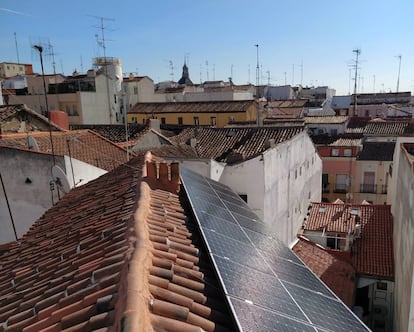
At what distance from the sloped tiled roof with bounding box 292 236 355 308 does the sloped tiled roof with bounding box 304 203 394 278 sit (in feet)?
2.71

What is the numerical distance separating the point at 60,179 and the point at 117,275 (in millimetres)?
7984

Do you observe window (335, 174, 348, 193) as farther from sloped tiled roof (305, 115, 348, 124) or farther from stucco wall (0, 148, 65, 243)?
stucco wall (0, 148, 65, 243)

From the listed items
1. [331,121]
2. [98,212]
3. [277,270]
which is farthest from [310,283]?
[331,121]

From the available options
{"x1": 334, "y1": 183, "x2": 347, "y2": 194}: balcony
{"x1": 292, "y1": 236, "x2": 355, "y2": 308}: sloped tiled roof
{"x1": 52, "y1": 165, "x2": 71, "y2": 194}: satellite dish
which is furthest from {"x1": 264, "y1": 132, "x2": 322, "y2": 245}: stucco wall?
{"x1": 334, "y1": 183, "x2": 347, "y2": 194}: balcony

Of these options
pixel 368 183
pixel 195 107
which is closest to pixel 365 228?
pixel 368 183

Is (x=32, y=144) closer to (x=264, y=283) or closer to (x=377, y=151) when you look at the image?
(x=264, y=283)

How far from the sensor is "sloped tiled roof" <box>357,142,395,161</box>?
3306 centimetres

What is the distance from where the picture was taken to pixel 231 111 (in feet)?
137

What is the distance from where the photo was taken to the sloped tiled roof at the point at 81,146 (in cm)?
1412

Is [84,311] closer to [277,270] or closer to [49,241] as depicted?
[277,270]

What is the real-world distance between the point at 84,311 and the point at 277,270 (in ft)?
9.08

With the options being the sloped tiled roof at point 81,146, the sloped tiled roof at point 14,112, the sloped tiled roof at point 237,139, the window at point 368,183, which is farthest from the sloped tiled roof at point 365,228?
the sloped tiled roof at point 14,112

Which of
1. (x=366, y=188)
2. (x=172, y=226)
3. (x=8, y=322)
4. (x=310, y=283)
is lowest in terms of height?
(x=366, y=188)

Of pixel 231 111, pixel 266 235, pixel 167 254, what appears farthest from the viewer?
pixel 231 111
